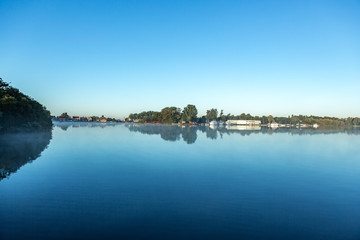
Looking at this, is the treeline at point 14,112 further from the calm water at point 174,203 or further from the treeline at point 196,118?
the treeline at point 196,118

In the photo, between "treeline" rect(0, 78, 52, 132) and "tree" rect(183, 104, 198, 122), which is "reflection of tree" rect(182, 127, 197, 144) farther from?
"tree" rect(183, 104, 198, 122)

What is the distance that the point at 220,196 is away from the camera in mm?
8641

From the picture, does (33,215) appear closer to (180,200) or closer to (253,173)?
(180,200)

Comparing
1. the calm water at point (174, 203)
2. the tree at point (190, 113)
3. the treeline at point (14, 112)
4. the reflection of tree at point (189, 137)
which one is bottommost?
the calm water at point (174, 203)

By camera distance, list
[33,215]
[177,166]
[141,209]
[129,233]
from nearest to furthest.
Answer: [129,233] → [33,215] → [141,209] → [177,166]

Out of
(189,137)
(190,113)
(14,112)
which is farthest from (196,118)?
(14,112)

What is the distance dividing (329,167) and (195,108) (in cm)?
13514

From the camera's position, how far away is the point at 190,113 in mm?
149000

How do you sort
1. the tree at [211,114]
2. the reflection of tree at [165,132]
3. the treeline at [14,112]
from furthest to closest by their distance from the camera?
the tree at [211,114] < the reflection of tree at [165,132] < the treeline at [14,112]

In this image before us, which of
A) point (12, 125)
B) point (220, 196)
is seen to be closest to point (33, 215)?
point (220, 196)

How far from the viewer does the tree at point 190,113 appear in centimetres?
14750

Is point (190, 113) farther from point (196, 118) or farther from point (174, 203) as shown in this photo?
point (174, 203)

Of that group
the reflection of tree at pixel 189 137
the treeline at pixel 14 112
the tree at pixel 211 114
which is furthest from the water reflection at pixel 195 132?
the tree at pixel 211 114

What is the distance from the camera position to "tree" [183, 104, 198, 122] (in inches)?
5807
